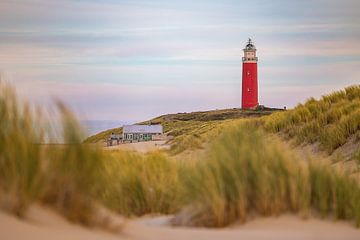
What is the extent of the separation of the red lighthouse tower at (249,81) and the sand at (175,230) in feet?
213

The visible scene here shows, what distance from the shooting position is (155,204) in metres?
8.48

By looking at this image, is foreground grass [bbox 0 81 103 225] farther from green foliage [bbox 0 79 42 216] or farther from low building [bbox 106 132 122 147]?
low building [bbox 106 132 122 147]

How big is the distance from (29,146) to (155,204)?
2.92 m

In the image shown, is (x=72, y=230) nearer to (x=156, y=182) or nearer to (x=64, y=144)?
(x=64, y=144)

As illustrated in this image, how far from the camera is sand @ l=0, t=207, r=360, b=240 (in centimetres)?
511

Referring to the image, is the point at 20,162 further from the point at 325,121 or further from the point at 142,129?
the point at 142,129

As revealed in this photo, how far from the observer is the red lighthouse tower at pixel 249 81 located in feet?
236

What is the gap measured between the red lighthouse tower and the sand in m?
65.0

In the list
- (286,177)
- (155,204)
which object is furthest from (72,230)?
(155,204)

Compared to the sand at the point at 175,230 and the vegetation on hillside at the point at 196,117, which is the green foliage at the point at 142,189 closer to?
the sand at the point at 175,230

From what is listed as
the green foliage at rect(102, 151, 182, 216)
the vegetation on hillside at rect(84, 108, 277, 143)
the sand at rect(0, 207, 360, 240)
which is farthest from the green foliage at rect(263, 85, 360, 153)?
the vegetation on hillside at rect(84, 108, 277, 143)

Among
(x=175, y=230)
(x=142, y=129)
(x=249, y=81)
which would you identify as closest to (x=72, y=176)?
(x=175, y=230)

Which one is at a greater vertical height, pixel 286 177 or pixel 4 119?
pixel 4 119

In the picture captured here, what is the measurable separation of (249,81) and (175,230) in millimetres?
66273
